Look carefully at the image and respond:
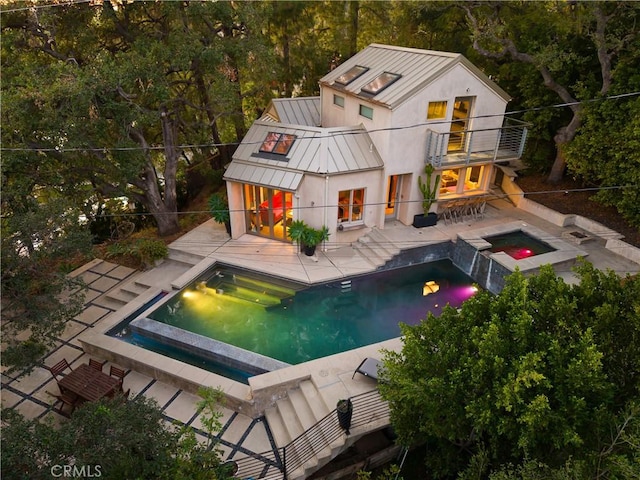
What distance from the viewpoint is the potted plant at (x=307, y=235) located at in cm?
1636

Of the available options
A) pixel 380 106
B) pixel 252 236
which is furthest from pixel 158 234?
pixel 380 106

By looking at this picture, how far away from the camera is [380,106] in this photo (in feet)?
53.9

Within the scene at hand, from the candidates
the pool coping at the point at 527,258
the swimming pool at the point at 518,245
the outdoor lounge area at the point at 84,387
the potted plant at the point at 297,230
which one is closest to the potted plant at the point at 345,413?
the outdoor lounge area at the point at 84,387

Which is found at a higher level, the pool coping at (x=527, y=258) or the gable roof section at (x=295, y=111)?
the gable roof section at (x=295, y=111)

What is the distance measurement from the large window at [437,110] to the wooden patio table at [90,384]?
14395mm

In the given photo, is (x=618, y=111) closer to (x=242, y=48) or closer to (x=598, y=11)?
(x=598, y=11)

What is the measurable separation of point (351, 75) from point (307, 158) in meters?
5.27

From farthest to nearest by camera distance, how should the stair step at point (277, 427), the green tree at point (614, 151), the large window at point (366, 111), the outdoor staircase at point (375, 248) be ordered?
the large window at point (366, 111) → the outdoor staircase at point (375, 248) → the green tree at point (614, 151) → the stair step at point (277, 427)

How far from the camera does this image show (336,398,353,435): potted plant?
9125 mm

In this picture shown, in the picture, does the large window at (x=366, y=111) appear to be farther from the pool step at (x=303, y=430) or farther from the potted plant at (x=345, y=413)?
the potted plant at (x=345, y=413)

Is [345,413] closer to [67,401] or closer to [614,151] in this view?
[67,401]

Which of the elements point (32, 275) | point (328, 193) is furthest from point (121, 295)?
point (328, 193)

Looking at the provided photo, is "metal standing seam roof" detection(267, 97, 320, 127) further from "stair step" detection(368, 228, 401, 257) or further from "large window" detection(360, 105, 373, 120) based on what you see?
"stair step" detection(368, 228, 401, 257)

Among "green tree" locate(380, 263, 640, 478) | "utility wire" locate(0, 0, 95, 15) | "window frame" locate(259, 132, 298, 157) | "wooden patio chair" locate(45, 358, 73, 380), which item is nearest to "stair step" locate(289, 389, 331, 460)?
"green tree" locate(380, 263, 640, 478)
